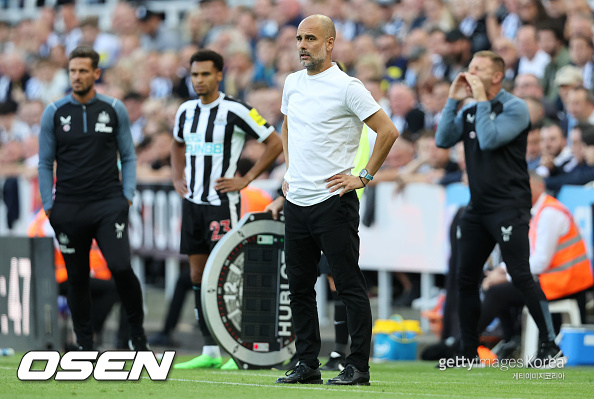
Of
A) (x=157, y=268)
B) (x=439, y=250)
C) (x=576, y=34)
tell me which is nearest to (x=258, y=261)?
(x=439, y=250)

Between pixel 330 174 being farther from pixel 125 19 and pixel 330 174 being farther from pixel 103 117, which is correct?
pixel 125 19

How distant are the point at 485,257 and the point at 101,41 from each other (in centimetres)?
1270

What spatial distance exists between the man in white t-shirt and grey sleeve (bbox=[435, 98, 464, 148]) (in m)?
2.04

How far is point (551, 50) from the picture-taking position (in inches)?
492

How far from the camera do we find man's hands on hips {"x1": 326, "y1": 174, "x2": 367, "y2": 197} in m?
6.68

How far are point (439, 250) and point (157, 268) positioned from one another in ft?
15.8

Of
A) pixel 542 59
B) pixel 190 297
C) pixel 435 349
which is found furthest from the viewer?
pixel 190 297

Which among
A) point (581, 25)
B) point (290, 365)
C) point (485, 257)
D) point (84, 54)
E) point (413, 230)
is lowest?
point (290, 365)

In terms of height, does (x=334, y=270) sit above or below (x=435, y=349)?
above

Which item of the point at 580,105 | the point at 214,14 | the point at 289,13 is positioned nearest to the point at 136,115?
the point at 214,14

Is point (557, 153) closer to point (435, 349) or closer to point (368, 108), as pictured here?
point (435, 349)

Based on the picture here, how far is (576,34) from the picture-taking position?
12172mm

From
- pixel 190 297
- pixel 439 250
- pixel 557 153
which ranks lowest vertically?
pixel 190 297

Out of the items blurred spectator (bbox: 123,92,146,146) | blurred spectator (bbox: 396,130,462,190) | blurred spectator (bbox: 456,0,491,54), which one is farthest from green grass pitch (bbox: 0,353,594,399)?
blurred spectator (bbox: 123,92,146,146)
